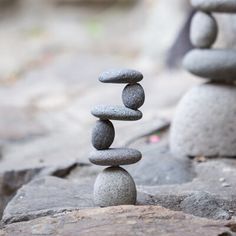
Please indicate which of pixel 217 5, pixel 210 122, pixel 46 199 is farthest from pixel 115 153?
pixel 217 5

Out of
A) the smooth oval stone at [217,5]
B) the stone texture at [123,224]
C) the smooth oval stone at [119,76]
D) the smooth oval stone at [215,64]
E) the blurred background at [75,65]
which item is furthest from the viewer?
the blurred background at [75,65]

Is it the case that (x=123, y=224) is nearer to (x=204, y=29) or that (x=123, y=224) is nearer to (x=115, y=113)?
(x=115, y=113)

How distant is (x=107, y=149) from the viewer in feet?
8.14

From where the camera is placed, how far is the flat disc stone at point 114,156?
7.98 ft

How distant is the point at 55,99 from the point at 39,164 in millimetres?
2251

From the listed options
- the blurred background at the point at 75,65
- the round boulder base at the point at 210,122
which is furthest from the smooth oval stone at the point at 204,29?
the blurred background at the point at 75,65

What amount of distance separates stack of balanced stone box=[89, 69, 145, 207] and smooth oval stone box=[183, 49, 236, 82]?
0.88 m

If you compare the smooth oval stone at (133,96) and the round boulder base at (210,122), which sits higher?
the smooth oval stone at (133,96)

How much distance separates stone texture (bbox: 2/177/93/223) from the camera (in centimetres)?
246

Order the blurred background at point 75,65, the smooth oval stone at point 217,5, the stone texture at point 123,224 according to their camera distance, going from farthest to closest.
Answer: the blurred background at point 75,65 → the smooth oval stone at point 217,5 → the stone texture at point 123,224

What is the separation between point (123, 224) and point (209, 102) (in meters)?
1.25

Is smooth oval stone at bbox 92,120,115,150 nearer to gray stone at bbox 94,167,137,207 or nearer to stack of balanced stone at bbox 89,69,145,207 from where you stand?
stack of balanced stone at bbox 89,69,145,207

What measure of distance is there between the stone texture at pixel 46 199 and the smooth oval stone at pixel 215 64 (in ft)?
2.91

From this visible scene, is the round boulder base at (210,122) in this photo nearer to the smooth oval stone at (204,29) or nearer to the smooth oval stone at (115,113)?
the smooth oval stone at (204,29)
